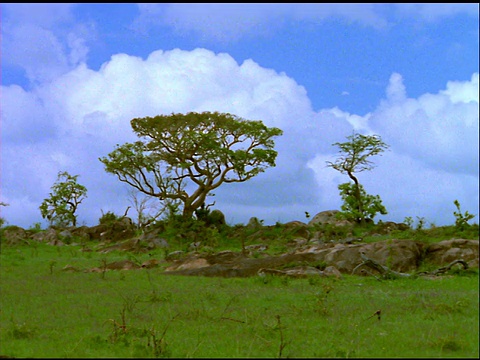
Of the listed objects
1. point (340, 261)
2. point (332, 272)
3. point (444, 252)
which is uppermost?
point (444, 252)

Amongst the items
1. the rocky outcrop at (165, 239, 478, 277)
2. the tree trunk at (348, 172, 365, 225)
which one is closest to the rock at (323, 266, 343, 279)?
the rocky outcrop at (165, 239, 478, 277)

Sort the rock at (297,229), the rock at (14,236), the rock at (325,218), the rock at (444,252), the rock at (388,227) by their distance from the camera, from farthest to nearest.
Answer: the rock at (325,218)
the rock at (297,229)
the rock at (388,227)
the rock at (14,236)
the rock at (444,252)

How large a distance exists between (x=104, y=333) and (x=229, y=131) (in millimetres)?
28916

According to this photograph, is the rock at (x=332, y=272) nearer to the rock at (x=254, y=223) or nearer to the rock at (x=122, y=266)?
the rock at (x=122, y=266)

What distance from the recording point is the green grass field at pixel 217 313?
526cm

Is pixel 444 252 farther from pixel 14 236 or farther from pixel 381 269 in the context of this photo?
pixel 14 236

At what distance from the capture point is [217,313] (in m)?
8.66

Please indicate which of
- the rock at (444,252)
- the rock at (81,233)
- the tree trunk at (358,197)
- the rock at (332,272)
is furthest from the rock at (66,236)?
the rock at (444,252)

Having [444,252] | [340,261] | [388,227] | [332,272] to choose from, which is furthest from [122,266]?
[388,227]

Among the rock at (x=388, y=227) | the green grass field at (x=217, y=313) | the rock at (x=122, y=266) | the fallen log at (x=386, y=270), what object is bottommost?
the green grass field at (x=217, y=313)

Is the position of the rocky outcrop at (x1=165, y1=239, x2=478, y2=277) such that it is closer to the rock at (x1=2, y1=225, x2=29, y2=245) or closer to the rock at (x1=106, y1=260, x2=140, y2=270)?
the rock at (x1=106, y1=260, x2=140, y2=270)

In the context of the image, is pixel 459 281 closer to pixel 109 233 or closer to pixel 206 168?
pixel 206 168

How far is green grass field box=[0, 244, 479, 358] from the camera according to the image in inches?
207

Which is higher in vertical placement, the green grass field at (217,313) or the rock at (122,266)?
the rock at (122,266)
